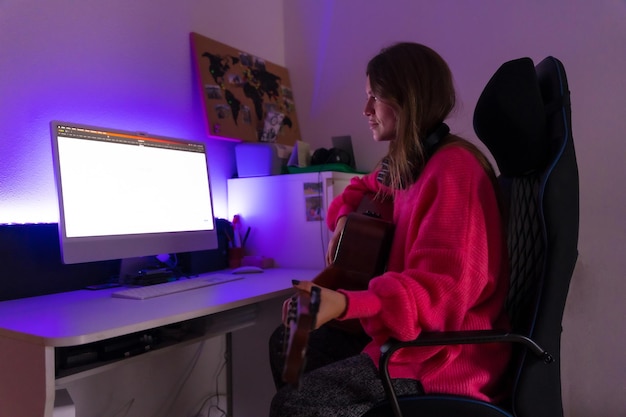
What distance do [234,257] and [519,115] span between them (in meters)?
1.35

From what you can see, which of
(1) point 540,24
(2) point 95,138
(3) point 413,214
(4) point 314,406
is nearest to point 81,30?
(2) point 95,138

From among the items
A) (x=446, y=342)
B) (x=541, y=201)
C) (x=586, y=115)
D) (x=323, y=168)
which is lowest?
(x=446, y=342)

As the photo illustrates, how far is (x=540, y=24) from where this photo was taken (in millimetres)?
1761

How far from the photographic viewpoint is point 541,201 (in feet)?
3.14

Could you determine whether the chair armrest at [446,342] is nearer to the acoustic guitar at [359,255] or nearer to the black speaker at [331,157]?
the acoustic guitar at [359,255]

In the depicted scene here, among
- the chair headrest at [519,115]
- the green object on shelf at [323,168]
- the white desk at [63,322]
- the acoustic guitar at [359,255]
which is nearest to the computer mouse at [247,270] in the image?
the white desk at [63,322]

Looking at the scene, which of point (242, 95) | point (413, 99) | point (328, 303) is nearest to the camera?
point (328, 303)

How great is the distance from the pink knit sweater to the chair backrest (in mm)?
69

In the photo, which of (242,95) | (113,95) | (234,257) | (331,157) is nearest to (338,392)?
(234,257)

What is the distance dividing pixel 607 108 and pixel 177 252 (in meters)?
1.58

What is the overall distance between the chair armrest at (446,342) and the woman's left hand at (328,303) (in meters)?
0.12

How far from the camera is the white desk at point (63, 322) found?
0.99 metres

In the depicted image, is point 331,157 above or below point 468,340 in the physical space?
above

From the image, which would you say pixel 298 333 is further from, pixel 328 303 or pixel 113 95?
pixel 113 95
